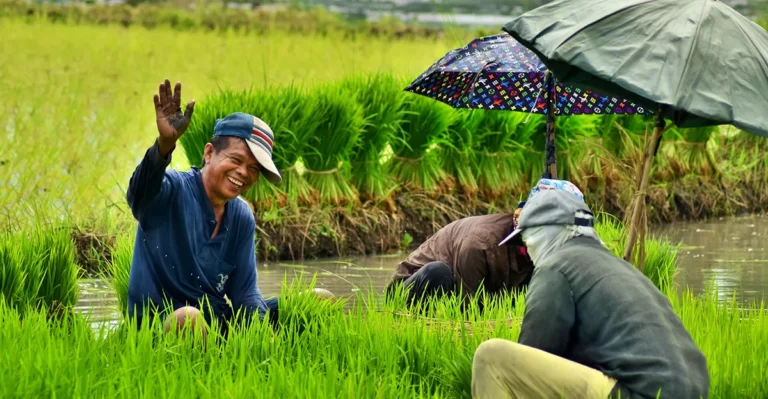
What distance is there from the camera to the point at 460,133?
11.1 metres

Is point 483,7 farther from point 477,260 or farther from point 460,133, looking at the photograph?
point 477,260

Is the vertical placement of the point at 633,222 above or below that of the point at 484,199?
above

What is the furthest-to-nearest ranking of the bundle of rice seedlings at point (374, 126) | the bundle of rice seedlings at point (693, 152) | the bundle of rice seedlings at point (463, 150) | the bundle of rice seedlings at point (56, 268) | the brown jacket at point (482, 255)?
the bundle of rice seedlings at point (693, 152) → the bundle of rice seedlings at point (463, 150) → the bundle of rice seedlings at point (374, 126) → the bundle of rice seedlings at point (56, 268) → the brown jacket at point (482, 255)

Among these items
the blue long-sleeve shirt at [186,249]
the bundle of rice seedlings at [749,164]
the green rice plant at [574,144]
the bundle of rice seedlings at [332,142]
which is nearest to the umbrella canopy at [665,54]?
the blue long-sleeve shirt at [186,249]

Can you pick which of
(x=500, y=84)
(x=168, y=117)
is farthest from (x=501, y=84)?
(x=168, y=117)

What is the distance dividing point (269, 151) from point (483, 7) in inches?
1533

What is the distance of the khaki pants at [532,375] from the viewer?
3.96 m

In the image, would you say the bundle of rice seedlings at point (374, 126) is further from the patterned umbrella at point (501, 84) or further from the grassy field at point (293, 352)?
the grassy field at point (293, 352)

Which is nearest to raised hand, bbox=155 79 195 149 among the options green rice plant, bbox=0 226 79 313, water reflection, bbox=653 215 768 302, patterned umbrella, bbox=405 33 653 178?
green rice plant, bbox=0 226 79 313

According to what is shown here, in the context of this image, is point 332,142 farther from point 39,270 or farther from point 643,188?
point 643,188

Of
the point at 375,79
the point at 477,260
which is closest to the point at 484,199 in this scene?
the point at 375,79

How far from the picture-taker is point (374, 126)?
413 inches

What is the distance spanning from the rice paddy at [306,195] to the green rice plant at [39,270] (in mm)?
11

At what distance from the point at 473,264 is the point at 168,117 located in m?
2.01
